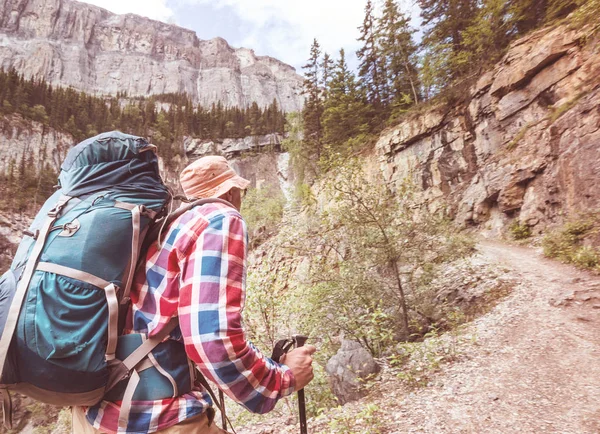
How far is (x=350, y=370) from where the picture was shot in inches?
195

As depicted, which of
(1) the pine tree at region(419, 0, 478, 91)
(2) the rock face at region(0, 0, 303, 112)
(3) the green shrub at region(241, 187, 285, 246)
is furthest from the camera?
(2) the rock face at region(0, 0, 303, 112)

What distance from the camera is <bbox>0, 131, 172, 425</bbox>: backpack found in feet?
3.00

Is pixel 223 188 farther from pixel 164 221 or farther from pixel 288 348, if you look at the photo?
pixel 288 348

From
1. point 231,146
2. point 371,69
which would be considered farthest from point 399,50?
point 231,146

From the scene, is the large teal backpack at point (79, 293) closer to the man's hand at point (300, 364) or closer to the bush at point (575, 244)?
the man's hand at point (300, 364)

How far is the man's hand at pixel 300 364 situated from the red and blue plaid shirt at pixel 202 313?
7cm

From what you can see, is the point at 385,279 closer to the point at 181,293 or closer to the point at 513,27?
the point at 181,293

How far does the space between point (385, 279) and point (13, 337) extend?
609 centimetres

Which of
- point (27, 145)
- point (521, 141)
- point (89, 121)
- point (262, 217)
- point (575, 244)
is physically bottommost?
point (575, 244)

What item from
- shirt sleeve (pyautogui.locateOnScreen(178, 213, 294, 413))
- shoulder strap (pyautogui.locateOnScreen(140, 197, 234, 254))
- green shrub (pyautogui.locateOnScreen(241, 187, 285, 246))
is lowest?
shirt sleeve (pyautogui.locateOnScreen(178, 213, 294, 413))

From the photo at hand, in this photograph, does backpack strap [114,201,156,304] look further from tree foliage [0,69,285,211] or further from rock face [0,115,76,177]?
rock face [0,115,76,177]

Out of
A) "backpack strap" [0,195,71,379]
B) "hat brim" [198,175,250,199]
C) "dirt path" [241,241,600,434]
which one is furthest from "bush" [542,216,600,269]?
"backpack strap" [0,195,71,379]

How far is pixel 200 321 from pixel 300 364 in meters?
0.53

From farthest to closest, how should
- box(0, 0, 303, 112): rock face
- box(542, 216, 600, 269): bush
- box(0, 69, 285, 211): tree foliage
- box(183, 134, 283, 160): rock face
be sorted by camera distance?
box(0, 0, 303, 112): rock face < box(183, 134, 283, 160): rock face < box(0, 69, 285, 211): tree foliage < box(542, 216, 600, 269): bush
